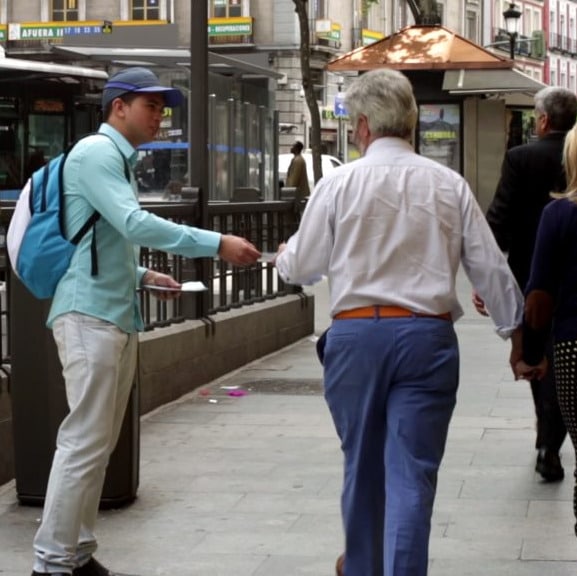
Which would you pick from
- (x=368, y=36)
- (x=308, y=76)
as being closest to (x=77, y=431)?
(x=308, y=76)

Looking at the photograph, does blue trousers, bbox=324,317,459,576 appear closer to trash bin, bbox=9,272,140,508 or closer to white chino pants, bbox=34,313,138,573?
white chino pants, bbox=34,313,138,573

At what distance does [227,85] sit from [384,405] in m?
19.9

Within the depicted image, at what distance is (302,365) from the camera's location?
12867 mm

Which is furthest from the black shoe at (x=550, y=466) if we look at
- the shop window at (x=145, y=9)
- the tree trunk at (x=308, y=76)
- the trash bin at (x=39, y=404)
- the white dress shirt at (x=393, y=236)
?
the shop window at (x=145, y=9)

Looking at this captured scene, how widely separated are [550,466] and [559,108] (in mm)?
1740

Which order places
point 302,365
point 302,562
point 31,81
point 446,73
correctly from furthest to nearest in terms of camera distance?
point 31,81, point 446,73, point 302,365, point 302,562

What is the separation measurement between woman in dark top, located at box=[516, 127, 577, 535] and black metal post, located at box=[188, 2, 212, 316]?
637 cm

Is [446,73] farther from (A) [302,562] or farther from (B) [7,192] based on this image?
(A) [302,562]

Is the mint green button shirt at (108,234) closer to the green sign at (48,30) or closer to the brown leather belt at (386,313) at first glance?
the brown leather belt at (386,313)

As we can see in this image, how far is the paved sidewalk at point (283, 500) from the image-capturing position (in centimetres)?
625

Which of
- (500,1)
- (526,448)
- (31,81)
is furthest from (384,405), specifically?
(500,1)

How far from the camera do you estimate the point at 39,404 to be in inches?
279

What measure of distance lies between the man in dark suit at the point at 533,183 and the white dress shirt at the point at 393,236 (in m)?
2.97

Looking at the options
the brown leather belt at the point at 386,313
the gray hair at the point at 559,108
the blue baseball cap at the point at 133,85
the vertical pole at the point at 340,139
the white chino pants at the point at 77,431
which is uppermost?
the blue baseball cap at the point at 133,85
